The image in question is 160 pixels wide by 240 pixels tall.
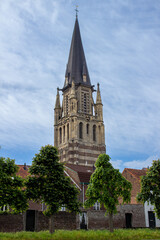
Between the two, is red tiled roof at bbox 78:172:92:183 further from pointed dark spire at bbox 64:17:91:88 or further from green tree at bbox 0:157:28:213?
pointed dark spire at bbox 64:17:91:88

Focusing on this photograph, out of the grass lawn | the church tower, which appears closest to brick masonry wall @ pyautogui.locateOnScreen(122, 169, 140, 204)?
the grass lawn

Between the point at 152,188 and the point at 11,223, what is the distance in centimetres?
1552

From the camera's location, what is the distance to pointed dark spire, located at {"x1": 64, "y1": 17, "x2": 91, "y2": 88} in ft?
307

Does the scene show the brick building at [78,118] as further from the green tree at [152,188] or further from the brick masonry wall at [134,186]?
the green tree at [152,188]

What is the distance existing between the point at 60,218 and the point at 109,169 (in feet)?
26.5

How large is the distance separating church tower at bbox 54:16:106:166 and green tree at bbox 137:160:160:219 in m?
46.0

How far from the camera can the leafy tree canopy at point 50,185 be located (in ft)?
92.3

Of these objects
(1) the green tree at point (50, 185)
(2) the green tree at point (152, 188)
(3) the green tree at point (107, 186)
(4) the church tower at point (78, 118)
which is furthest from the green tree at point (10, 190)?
(4) the church tower at point (78, 118)

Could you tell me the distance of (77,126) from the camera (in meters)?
83.9

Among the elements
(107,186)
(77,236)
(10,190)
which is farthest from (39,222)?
(107,186)

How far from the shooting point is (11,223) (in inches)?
1147

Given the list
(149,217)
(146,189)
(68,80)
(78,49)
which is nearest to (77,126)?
(68,80)

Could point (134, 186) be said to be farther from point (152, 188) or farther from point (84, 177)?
point (152, 188)

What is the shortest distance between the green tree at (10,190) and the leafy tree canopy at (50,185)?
1.11m
